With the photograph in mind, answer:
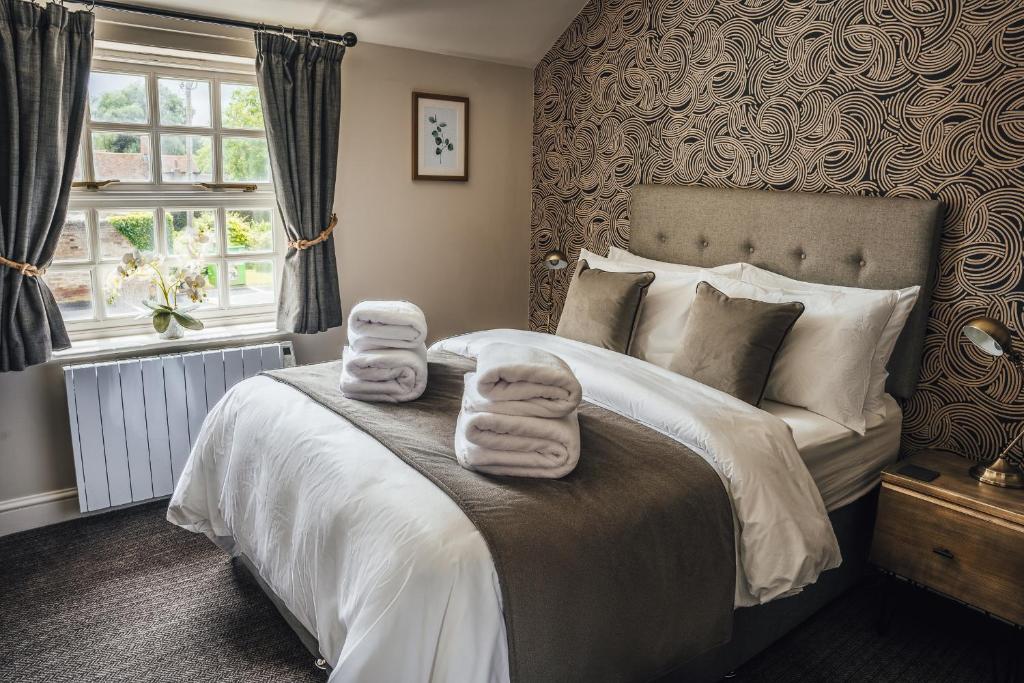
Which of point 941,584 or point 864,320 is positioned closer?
point 941,584

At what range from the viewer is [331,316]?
3.62m

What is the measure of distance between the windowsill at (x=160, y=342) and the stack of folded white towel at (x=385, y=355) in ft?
3.77

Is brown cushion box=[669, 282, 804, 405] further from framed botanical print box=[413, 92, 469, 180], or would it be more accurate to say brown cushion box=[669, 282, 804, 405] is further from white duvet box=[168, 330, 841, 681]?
framed botanical print box=[413, 92, 469, 180]

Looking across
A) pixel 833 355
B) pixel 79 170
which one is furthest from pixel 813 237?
pixel 79 170

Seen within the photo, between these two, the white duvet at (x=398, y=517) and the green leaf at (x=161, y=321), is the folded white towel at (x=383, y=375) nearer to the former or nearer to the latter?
the white duvet at (x=398, y=517)

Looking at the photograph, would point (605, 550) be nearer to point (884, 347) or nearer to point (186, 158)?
point (884, 347)

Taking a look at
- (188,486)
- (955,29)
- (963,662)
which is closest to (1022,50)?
(955,29)

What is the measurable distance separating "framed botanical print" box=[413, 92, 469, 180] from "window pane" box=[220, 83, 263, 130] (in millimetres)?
779

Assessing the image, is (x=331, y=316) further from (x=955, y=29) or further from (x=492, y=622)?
(x=955, y=29)

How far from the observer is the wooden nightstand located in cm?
215

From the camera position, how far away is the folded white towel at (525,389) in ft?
6.40

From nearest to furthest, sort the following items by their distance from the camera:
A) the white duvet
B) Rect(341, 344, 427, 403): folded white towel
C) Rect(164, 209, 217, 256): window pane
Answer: the white duvet
Rect(341, 344, 427, 403): folded white towel
Rect(164, 209, 217, 256): window pane

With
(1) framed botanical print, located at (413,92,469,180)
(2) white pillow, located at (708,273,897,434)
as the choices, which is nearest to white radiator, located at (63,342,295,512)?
(1) framed botanical print, located at (413,92,469,180)

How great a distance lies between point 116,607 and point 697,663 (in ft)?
6.35
